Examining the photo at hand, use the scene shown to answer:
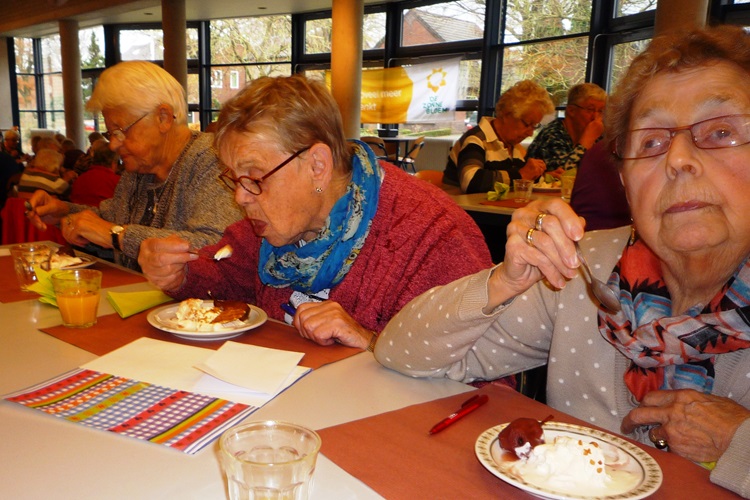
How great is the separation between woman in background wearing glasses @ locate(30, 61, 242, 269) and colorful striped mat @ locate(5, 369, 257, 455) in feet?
4.01

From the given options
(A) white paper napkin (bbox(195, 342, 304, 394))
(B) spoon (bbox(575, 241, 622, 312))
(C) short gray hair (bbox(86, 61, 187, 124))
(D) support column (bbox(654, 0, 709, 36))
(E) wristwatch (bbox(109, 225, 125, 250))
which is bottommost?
(A) white paper napkin (bbox(195, 342, 304, 394))

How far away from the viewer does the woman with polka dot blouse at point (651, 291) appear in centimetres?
109

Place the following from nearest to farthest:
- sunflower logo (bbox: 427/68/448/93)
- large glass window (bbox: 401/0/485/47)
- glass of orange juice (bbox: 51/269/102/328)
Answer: glass of orange juice (bbox: 51/269/102/328), large glass window (bbox: 401/0/485/47), sunflower logo (bbox: 427/68/448/93)

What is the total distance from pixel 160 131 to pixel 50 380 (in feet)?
5.57

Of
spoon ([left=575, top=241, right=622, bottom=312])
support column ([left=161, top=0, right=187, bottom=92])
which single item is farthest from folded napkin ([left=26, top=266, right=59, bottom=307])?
support column ([left=161, top=0, right=187, bottom=92])

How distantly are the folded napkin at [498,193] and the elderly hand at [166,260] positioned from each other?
8.40 feet

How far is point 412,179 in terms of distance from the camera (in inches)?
75.0

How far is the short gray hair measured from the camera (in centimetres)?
263

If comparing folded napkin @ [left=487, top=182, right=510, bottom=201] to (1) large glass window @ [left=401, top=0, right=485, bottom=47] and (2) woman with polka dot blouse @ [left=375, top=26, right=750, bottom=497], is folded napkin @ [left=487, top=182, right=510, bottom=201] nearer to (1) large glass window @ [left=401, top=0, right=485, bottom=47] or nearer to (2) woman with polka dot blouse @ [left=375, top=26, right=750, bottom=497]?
(2) woman with polka dot blouse @ [left=375, top=26, right=750, bottom=497]

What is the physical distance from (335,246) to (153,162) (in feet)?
4.69

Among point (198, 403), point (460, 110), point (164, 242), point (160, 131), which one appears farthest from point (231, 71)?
point (198, 403)

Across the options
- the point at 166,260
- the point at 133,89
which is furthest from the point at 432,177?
the point at 166,260

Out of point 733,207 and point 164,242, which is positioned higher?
point 733,207

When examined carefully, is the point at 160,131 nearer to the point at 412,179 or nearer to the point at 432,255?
the point at 412,179
